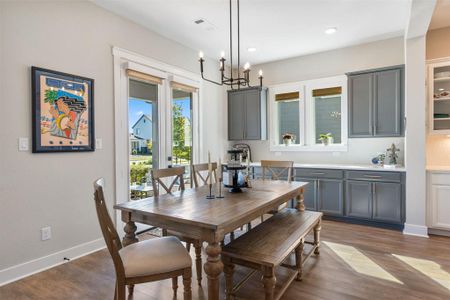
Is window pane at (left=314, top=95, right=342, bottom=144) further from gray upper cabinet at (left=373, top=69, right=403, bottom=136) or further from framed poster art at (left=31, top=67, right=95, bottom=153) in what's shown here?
framed poster art at (left=31, top=67, right=95, bottom=153)

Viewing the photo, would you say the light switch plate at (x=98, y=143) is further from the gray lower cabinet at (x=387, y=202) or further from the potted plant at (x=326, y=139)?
the gray lower cabinet at (x=387, y=202)

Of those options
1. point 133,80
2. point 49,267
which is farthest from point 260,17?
point 49,267

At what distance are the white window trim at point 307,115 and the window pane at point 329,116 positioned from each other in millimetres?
81

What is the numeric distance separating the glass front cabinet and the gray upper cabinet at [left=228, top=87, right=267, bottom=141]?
262 cm

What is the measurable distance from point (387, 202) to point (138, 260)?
359cm

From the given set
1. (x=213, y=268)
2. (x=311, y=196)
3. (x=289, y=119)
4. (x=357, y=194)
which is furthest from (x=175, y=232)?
(x=289, y=119)

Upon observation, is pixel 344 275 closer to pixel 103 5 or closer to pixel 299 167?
pixel 299 167

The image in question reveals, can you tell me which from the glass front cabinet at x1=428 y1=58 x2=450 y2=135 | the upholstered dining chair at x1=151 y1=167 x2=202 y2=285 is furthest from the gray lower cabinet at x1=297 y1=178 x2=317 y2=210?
the upholstered dining chair at x1=151 y1=167 x2=202 y2=285

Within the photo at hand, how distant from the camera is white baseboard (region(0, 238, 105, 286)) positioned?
2.44m

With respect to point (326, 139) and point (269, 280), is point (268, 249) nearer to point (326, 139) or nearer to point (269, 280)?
point (269, 280)

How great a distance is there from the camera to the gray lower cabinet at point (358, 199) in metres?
3.93

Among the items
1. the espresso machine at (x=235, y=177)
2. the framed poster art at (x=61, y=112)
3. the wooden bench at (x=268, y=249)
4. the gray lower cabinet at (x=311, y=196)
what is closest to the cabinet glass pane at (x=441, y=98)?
the gray lower cabinet at (x=311, y=196)

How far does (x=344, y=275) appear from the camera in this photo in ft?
8.20

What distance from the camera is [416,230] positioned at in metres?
3.58
